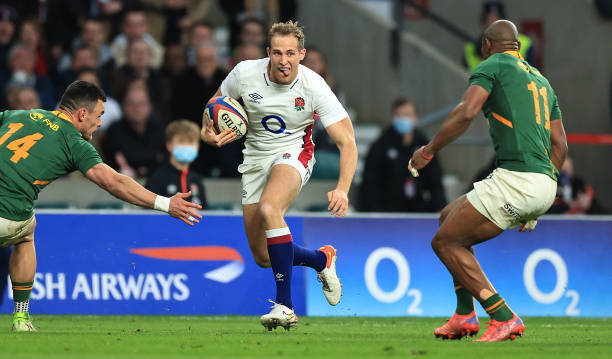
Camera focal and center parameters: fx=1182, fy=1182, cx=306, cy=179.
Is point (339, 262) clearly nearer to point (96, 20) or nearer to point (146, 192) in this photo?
point (146, 192)

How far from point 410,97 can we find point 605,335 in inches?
287

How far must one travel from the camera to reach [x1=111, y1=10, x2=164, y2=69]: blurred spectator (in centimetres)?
1494

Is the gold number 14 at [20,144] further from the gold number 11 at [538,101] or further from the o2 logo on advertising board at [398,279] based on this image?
the o2 logo on advertising board at [398,279]

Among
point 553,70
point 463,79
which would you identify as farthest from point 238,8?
point 553,70

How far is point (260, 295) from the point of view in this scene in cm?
1195

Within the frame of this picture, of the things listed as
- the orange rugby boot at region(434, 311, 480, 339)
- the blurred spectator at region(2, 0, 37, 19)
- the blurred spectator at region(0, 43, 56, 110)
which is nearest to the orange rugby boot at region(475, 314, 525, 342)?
the orange rugby boot at region(434, 311, 480, 339)

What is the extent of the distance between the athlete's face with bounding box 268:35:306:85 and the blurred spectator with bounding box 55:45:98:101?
5.47m

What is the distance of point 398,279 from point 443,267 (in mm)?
497

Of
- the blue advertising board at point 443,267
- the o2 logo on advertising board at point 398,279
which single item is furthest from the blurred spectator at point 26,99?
the o2 logo on advertising board at point 398,279

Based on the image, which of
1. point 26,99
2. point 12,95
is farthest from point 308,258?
point 12,95

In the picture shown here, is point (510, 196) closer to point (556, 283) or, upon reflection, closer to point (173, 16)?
point (556, 283)

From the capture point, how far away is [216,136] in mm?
9164

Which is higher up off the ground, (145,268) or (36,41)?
(36,41)

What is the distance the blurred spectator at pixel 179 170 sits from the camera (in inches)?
477
